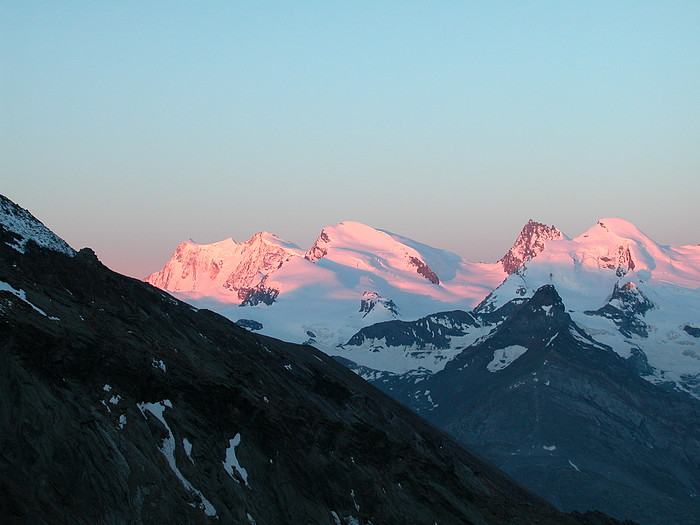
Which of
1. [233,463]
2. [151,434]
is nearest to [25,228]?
[233,463]

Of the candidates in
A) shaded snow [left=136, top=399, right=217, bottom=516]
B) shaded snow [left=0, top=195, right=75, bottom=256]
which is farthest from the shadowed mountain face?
shaded snow [left=0, top=195, right=75, bottom=256]

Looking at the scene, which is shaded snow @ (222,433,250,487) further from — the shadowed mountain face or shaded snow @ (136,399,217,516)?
shaded snow @ (136,399,217,516)

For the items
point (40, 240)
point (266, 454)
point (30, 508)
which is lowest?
point (30, 508)

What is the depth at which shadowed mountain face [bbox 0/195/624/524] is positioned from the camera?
64688mm

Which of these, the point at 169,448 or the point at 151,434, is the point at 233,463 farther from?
the point at 151,434

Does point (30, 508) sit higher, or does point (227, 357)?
point (227, 357)

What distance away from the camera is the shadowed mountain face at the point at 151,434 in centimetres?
6469

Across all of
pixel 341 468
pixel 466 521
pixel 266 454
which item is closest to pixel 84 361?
pixel 266 454

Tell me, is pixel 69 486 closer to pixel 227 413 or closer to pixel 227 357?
pixel 227 413

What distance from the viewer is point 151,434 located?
2960 inches

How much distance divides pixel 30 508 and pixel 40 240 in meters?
54.9

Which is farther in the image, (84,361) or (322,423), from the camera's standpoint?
(322,423)

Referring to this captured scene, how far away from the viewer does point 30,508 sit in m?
55.8

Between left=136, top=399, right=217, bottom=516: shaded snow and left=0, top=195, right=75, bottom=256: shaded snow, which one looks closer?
left=136, top=399, right=217, bottom=516: shaded snow
